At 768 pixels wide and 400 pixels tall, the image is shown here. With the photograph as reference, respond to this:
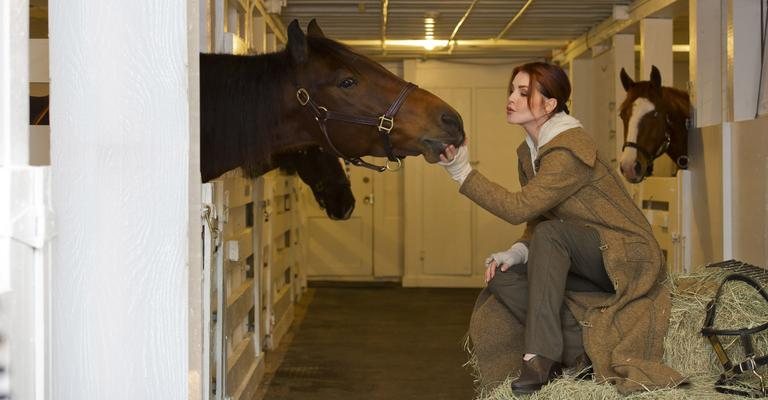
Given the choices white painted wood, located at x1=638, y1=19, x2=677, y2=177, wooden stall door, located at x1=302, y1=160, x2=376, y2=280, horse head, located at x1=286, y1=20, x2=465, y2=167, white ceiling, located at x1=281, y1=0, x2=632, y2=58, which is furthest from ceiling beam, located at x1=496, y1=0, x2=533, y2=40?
horse head, located at x1=286, y1=20, x2=465, y2=167

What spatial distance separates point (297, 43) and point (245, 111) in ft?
1.05

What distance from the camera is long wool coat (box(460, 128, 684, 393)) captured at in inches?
107

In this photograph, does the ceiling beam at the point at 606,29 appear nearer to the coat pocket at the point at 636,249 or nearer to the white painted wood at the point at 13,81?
the coat pocket at the point at 636,249

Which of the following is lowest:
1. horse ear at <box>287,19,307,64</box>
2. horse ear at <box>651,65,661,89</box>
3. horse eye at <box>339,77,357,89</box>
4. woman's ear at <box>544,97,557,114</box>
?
woman's ear at <box>544,97,557,114</box>

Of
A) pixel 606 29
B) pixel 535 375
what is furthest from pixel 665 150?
pixel 535 375

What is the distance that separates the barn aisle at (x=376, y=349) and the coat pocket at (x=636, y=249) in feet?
7.64

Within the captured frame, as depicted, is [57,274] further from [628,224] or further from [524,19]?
[524,19]

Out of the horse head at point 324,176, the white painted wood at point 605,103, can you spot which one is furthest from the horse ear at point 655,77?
the horse head at point 324,176

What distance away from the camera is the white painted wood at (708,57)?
16.8 feet

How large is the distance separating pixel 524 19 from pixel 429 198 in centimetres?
287

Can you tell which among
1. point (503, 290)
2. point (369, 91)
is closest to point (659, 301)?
point (503, 290)

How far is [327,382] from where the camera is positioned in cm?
535

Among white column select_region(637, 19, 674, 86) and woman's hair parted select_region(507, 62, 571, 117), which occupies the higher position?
white column select_region(637, 19, 674, 86)

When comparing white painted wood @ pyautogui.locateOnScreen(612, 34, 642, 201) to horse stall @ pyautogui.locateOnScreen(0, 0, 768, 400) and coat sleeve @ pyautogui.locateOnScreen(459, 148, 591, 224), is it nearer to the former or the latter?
horse stall @ pyautogui.locateOnScreen(0, 0, 768, 400)
